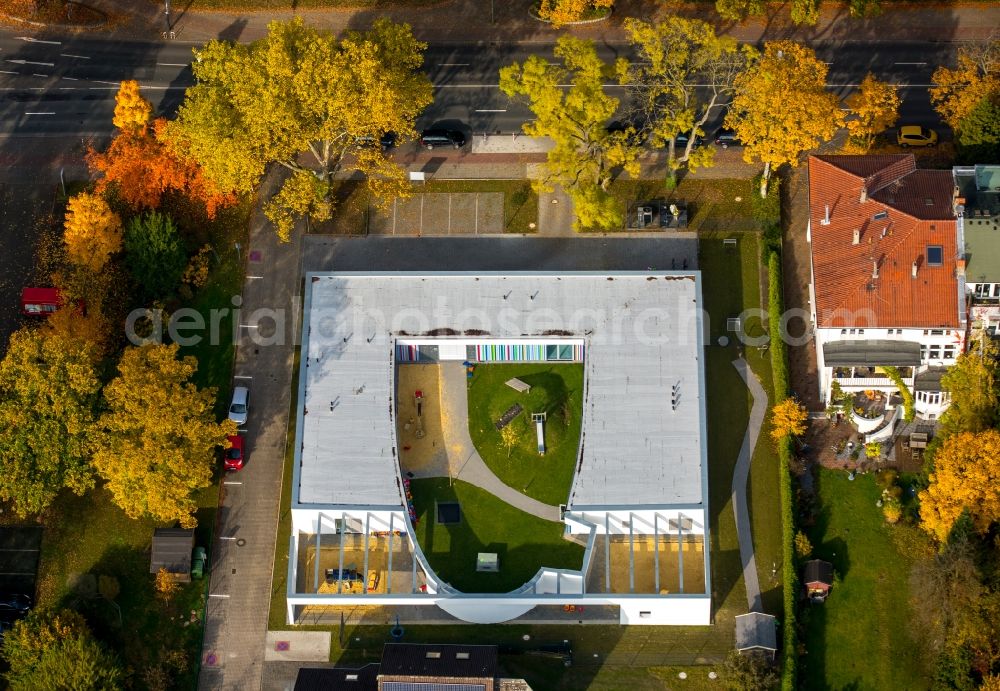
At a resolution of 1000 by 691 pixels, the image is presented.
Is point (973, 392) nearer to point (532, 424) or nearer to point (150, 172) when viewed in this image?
point (532, 424)

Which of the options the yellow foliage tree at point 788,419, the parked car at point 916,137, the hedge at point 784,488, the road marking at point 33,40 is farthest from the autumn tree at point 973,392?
the road marking at point 33,40

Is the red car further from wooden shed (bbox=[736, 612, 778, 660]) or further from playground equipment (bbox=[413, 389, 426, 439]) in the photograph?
wooden shed (bbox=[736, 612, 778, 660])

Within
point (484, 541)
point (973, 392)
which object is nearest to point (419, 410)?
point (484, 541)

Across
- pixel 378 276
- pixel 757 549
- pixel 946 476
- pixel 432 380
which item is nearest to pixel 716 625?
pixel 757 549

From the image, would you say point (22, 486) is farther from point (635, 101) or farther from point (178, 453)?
point (635, 101)

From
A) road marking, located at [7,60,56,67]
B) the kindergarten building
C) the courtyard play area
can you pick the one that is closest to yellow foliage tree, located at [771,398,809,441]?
the kindergarten building

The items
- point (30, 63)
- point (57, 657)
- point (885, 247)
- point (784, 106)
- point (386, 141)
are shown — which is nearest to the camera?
point (57, 657)
